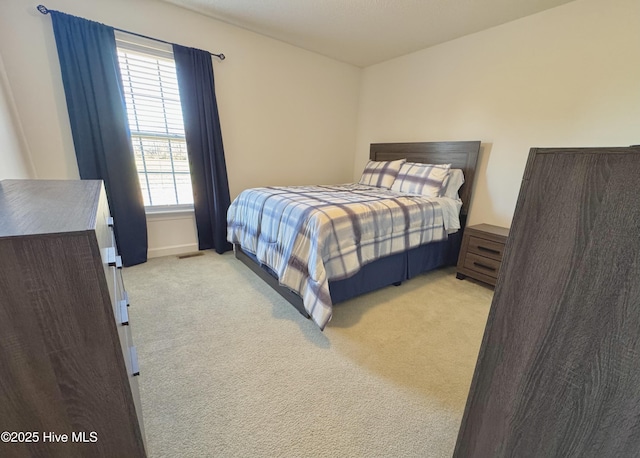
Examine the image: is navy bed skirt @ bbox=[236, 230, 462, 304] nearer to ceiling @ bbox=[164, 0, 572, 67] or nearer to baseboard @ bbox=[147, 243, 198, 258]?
baseboard @ bbox=[147, 243, 198, 258]

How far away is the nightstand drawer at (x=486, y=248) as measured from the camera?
232cm

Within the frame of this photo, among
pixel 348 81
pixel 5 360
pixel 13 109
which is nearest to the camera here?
pixel 5 360

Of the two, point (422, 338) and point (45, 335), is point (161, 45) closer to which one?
point (45, 335)

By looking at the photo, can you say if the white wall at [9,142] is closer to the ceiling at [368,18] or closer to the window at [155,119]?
the window at [155,119]

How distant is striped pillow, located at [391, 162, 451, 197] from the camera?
2742 mm

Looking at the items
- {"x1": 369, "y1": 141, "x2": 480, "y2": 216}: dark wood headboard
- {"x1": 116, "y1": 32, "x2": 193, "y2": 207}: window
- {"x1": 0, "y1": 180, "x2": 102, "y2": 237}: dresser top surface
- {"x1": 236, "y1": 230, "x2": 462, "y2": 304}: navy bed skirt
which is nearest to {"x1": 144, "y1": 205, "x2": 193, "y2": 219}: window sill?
{"x1": 116, "y1": 32, "x2": 193, "y2": 207}: window

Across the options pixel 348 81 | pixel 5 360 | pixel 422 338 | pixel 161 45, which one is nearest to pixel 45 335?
pixel 5 360

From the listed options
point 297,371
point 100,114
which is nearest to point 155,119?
point 100,114

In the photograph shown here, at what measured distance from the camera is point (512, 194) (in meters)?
2.62

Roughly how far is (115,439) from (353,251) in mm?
1505

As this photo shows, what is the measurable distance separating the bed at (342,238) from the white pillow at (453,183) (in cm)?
8

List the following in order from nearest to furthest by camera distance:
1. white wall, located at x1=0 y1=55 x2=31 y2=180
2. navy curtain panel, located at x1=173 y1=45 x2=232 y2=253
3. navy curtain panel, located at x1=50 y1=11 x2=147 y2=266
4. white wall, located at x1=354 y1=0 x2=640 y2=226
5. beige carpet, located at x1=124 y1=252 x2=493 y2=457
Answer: beige carpet, located at x1=124 y1=252 x2=493 y2=457 → white wall, located at x1=0 y1=55 x2=31 y2=180 → white wall, located at x1=354 y1=0 x2=640 y2=226 → navy curtain panel, located at x1=50 y1=11 x2=147 y2=266 → navy curtain panel, located at x1=173 y1=45 x2=232 y2=253

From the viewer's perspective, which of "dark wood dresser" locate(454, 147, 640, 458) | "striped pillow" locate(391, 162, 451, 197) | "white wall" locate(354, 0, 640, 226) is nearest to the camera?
"dark wood dresser" locate(454, 147, 640, 458)

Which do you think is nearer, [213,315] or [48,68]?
[213,315]
